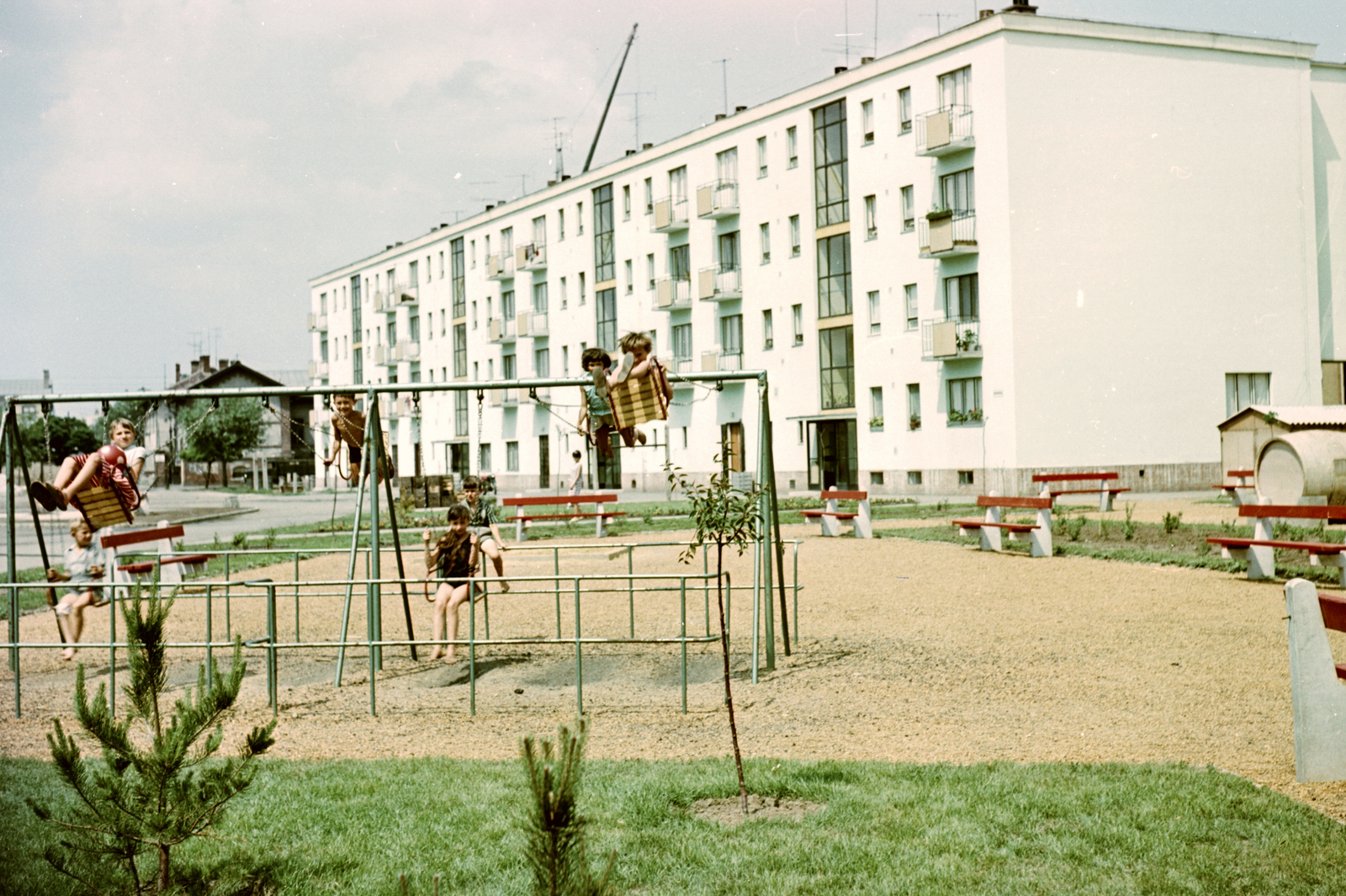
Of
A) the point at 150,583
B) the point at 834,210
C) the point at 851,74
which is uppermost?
the point at 851,74

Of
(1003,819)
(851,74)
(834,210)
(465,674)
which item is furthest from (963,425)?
(1003,819)

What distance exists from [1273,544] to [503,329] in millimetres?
52043

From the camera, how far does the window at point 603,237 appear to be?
55438 millimetres

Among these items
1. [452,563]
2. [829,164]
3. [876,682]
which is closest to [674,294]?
[829,164]

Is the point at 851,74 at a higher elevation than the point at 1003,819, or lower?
higher

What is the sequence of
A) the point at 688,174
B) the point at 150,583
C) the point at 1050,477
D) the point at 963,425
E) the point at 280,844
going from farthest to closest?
the point at 688,174, the point at 963,425, the point at 1050,477, the point at 280,844, the point at 150,583

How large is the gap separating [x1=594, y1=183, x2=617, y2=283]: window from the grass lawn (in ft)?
163

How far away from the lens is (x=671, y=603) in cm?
1523

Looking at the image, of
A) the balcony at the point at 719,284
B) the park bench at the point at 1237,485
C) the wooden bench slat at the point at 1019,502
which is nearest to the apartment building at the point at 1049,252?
→ the balcony at the point at 719,284

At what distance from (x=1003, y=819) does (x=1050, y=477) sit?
21.3m

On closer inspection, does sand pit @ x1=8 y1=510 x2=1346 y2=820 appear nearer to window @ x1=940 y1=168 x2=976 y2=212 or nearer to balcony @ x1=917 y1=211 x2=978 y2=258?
balcony @ x1=917 y1=211 x2=978 y2=258

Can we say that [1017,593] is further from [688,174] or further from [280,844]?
[688,174]

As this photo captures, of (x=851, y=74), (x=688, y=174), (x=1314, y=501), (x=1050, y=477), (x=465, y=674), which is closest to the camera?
(x=465, y=674)

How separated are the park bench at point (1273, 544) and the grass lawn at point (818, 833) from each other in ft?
27.9
